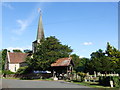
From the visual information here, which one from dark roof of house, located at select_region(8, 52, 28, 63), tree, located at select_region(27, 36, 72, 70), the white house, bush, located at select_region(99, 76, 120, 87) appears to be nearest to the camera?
Result: bush, located at select_region(99, 76, 120, 87)

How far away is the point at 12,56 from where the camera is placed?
70.9m

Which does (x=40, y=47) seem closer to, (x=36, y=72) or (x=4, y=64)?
(x=36, y=72)

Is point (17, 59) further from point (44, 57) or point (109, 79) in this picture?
point (109, 79)

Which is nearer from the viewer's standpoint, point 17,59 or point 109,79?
point 109,79

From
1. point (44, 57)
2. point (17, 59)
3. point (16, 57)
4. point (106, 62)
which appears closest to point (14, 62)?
point (17, 59)

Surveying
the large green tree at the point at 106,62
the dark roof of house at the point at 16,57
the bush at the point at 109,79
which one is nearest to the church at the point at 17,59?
the dark roof of house at the point at 16,57

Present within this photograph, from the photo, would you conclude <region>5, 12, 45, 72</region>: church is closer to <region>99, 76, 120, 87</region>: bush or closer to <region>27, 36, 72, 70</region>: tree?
<region>27, 36, 72, 70</region>: tree

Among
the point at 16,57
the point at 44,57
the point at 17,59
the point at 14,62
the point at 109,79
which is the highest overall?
the point at 16,57

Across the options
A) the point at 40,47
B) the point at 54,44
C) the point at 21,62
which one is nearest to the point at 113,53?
the point at 54,44

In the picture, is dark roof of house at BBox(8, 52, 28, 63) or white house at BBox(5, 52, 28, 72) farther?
dark roof of house at BBox(8, 52, 28, 63)

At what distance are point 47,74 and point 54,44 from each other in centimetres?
903

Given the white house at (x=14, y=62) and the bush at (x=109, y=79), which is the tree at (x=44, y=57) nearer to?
the bush at (x=109, y=79)

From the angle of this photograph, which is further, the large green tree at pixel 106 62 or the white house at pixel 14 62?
the white house at pixel 14 62

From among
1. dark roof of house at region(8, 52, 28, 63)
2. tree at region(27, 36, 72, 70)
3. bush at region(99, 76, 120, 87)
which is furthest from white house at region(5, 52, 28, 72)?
bush at region(99, 76, 120, 87)
